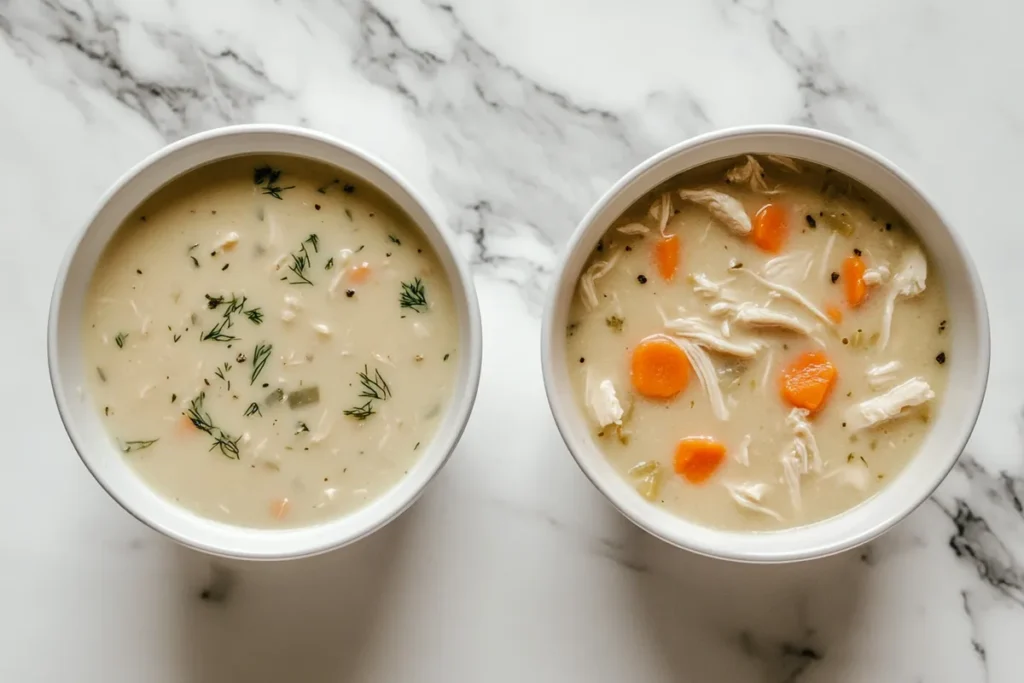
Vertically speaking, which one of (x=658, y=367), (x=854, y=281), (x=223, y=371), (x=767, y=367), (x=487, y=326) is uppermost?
(x=854, y=281)

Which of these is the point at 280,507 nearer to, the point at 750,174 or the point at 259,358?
the point at 259,358

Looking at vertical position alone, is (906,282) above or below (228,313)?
above

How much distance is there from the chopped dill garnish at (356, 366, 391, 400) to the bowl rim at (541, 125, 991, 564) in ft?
1.11

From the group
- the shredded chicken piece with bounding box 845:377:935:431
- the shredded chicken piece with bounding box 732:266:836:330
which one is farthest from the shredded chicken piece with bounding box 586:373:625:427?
the shredded chicken piece with bounding box 845:377:935:431

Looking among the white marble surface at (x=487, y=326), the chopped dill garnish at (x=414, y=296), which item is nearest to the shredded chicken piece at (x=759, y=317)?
the white marble surface at (x=487, y=326)

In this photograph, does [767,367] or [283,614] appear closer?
[767,367]

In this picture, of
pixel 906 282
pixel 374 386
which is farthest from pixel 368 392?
pixel 906 282

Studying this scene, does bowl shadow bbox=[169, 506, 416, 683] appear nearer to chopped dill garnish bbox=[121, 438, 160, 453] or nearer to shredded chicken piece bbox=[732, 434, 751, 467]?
chopped dill garnish bbox=[121, 438, 160, 453]

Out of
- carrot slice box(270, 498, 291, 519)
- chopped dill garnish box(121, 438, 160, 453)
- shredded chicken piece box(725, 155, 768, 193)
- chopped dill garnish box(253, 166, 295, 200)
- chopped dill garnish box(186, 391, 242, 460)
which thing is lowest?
chopped dill garnish box(121, 438, 160, 453)

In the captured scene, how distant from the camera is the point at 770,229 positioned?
1.95 metres

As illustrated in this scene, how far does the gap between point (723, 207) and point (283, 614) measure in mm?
1364

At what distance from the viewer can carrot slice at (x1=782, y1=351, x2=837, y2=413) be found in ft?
6.34

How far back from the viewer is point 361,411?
1945 millimetres

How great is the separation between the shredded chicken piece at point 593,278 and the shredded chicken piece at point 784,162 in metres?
0.37
